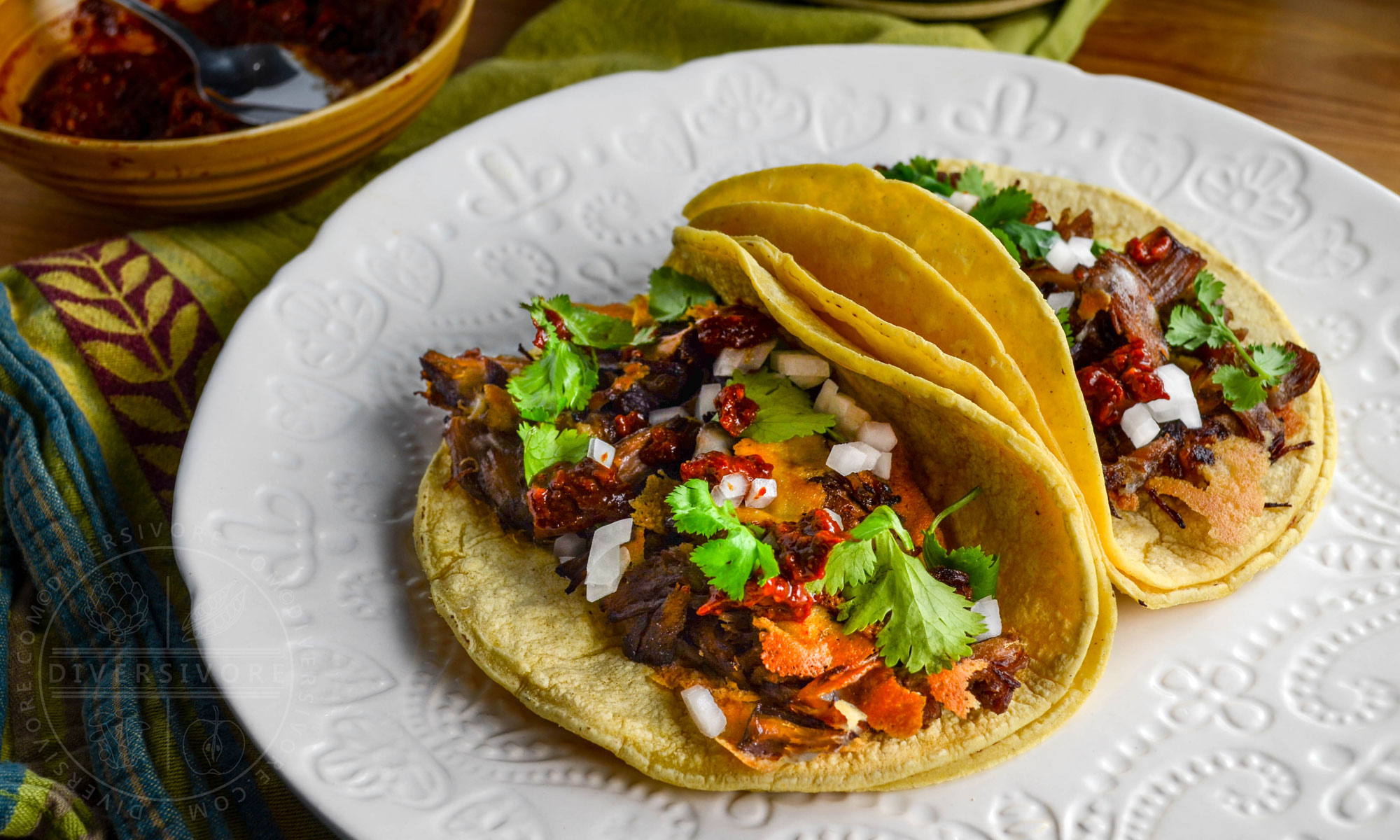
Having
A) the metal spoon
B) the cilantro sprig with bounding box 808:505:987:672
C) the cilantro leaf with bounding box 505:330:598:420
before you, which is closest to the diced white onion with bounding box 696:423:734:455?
the cilantro leaf with bounding box 505:330:598:420

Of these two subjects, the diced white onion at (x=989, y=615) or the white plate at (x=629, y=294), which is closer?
the white plate at (x=629, y=294)

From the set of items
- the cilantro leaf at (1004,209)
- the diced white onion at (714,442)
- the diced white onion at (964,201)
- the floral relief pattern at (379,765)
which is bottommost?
the floral relief pattern at (379,765)

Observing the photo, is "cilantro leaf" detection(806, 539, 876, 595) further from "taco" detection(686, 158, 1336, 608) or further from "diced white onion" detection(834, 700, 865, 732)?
"taco" detection(686, 158, 1336, 608)

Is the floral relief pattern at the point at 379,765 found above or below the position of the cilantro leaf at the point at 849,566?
below

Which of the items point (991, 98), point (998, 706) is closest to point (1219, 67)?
point (991, 98)

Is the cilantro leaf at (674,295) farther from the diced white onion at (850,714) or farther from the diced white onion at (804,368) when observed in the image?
the diced white onion at (850,714)

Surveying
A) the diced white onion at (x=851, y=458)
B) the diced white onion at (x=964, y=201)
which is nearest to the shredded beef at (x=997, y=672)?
the diced white onion at (x=851, y=458)

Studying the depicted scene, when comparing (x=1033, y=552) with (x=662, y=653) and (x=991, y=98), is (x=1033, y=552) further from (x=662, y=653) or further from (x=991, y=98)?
(x=991, y=98)
